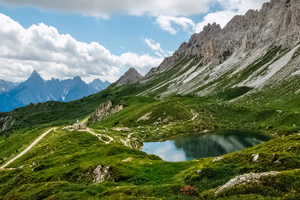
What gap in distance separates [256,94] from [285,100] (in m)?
34.1

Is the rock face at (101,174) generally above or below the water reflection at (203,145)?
above

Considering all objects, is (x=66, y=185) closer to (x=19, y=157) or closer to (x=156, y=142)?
(x=19, y=157)

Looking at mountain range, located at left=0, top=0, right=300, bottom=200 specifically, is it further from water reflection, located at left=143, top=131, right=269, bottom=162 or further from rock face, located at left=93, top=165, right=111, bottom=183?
water reflection, located at left=143, top=131, right=269, bottom=162

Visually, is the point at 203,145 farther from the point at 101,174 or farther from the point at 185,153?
the point at 101,174

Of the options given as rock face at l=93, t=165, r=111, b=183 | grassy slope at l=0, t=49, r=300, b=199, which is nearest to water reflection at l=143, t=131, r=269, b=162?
grassy slope at l=0, t=49, r=300, b=199

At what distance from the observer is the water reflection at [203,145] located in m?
76.0

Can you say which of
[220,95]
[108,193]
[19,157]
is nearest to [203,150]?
[108,193]

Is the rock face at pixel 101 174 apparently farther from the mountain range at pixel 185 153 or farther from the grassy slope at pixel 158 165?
the grassy slope at pixel 158 165

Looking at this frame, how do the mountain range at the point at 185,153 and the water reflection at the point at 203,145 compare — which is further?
the water reflection at the point at 203,145

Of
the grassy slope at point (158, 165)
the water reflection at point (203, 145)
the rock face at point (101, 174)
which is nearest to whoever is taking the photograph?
the grassy slope at point (158, 165)

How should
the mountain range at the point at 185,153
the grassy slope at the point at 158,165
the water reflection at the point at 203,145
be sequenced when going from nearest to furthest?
the grassy slope at the point at 158,165 < the mountain range at the point at 185,153 < the water reflection at the point at 203,145

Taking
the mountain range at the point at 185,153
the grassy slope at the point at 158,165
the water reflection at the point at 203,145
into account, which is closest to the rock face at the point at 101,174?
the mountain range at the point at 185,153

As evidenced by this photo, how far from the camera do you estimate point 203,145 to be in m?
86.0

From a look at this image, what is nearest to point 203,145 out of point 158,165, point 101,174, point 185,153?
point 185,153
